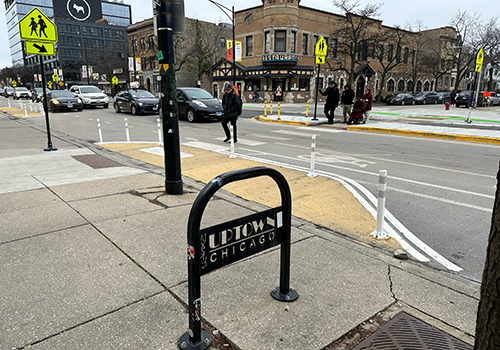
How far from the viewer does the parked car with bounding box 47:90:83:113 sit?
24659 mm

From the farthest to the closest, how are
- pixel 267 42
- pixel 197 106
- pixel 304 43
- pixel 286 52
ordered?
pixel 304 43
pixel 267 42
pixel 286 52
pixel 197 106

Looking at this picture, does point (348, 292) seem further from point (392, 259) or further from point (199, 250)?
point (199, 250)

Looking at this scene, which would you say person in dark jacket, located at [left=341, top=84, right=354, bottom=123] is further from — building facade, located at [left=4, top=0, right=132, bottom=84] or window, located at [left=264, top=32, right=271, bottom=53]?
building facade, located at [left=4, top=0, right=132, bottom=84]

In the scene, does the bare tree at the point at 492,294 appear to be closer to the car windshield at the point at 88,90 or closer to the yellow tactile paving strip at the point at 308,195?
the yellow tactile paving strip at the point at 308,195

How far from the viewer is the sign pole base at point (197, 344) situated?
2.38m

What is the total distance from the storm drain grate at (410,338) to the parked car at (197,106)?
1618 centimetres

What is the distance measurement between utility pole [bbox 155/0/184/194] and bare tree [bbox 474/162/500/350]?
4.76 metres

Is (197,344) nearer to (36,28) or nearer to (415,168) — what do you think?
(415,168)

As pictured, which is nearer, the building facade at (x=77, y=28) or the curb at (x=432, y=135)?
the curb at (x=432, y=135)

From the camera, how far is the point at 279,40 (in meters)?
41.2

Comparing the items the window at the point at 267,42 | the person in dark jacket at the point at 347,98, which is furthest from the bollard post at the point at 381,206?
the window at the point at 267,42

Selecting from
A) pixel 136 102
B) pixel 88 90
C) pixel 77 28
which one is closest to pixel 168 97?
pixel 136 102

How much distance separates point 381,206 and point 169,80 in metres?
3.61

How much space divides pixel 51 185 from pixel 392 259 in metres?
5.79
